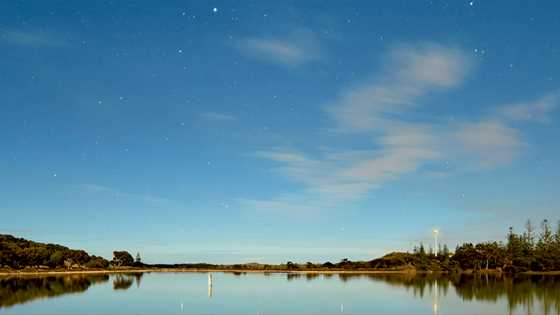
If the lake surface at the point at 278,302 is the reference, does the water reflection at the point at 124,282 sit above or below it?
below

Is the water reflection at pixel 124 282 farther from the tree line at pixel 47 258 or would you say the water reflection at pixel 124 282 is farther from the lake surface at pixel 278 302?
the tree line at pixel 47 258

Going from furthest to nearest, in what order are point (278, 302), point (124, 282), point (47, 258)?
1. point (47, 258)
2. point (124, 282)
3. point (278, 302)

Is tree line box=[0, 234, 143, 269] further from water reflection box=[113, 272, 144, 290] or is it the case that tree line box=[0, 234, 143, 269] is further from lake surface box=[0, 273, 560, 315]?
lake surface box=[0, 273, 560, 315]

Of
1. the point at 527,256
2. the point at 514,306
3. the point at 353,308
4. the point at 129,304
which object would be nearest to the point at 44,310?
the point at 129,304

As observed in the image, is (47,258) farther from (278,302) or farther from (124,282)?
(278,302)

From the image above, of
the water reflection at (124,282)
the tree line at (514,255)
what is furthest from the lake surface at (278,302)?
Result: the tree line at (514,255)

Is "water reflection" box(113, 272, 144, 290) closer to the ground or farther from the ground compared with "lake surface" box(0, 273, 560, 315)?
closer to the ground

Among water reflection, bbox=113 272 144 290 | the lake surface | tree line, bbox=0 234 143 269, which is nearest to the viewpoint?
the lake surface

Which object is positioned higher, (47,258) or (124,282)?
(47,258)

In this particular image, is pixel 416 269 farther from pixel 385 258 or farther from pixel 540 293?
pixel 540 293

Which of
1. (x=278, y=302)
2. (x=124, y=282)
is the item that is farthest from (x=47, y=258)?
(x=278, y=302)

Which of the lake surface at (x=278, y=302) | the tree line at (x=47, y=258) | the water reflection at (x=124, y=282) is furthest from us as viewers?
the tree line at (x=47, y=258)

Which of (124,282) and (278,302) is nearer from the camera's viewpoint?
(278,302)

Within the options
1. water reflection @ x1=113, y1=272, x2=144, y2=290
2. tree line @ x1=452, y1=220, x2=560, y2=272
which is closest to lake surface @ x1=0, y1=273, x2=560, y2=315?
water reflection @ x1=113, y1=272, x2=144, y2=290
